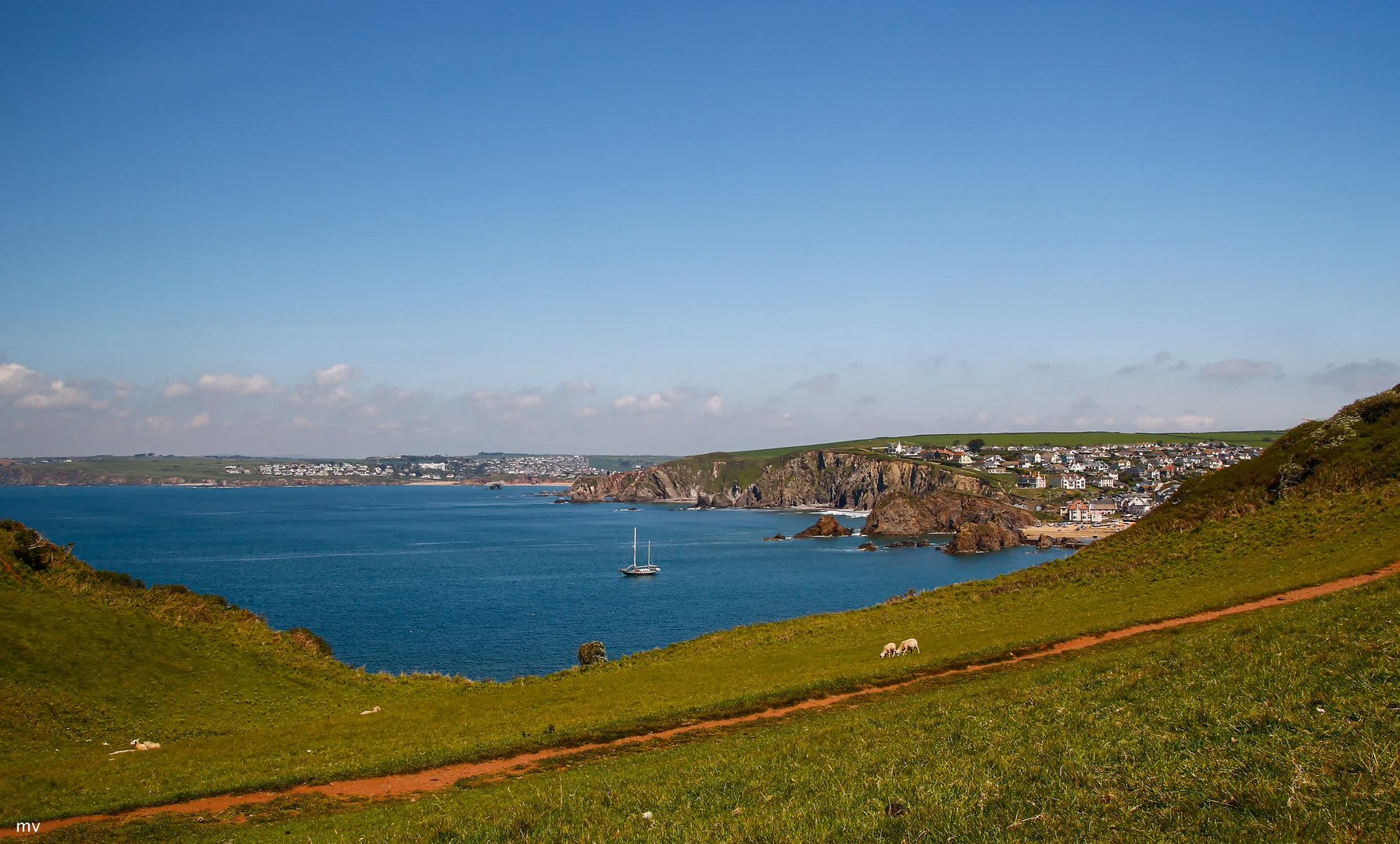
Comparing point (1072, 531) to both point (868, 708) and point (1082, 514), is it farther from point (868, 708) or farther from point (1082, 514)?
point (868, 708)

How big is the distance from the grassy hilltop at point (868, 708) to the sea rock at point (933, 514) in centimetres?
13261

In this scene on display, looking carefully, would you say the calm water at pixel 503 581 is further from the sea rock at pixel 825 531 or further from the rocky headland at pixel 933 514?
the rocky headland at pixel 933 514

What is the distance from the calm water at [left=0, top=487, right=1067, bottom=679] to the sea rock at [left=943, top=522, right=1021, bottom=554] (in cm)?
318

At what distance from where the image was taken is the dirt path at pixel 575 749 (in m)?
17.1

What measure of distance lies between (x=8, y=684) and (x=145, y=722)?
403 centimetres

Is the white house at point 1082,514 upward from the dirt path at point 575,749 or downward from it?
downward

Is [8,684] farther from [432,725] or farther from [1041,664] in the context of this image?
[1041,664]

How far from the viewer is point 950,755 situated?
1179 cm

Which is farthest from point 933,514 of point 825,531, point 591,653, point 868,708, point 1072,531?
point 868,708

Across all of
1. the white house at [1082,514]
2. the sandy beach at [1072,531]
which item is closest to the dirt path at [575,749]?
the sandy beach at [1072,531]

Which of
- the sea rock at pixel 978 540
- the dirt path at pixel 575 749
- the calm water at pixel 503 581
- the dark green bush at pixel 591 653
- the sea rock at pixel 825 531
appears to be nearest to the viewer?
the dirt path at pixel 575 749

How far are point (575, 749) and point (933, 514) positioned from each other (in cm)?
17611

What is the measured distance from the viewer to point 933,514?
612 feet

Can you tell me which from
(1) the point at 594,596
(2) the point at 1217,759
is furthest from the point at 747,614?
(2) the point at 1217,759
